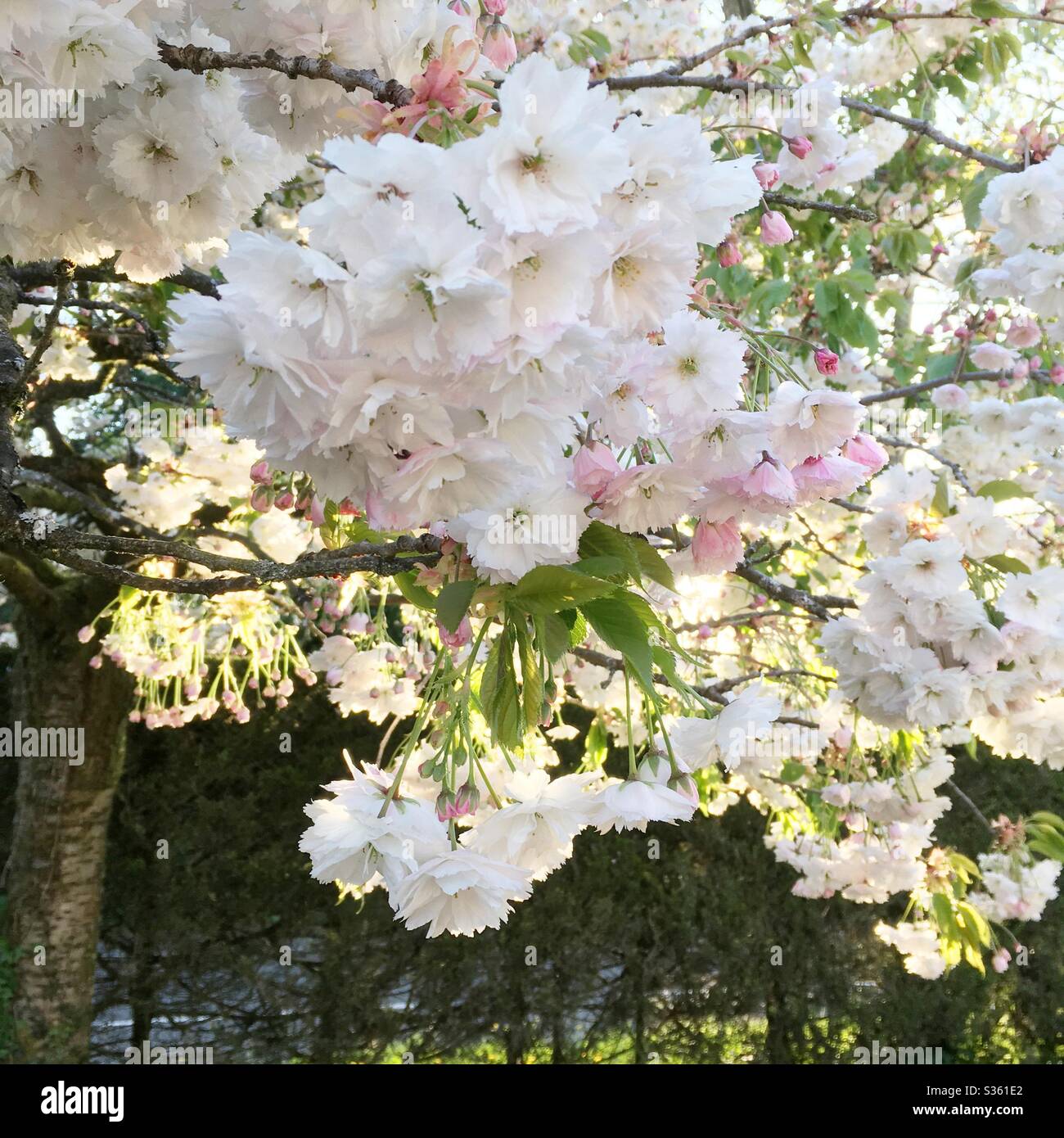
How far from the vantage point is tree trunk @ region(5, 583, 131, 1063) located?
3.88 meters

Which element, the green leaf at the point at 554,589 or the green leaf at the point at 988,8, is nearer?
the green leaf at the point at 554,589

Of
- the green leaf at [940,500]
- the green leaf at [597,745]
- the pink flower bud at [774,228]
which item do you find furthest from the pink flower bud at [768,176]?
the green leaf at [597,745]

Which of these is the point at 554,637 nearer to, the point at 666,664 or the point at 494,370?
the point at 666,664

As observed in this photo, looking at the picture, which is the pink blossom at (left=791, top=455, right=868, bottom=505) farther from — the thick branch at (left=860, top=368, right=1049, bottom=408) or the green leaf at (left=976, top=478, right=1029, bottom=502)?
the thick branch at (left=860, top=368, right=1049, bottom=408)

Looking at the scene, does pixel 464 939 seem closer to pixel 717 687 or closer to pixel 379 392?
pixel 717 687

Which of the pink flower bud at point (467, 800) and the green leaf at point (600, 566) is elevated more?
the green leaf at point (600, 566)

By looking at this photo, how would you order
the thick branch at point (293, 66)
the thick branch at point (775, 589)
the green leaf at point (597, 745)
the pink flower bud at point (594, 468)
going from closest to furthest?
the thick branch at point (293, 66)
the pink flower bud at point (594, 468)
the thick branch at point (775, 589)
the green leaf at point (597, 745)

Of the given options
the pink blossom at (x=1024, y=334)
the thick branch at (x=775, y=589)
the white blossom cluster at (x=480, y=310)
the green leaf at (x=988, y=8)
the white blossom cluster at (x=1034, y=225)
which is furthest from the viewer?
the pink blossom at (x=1024, y=334)

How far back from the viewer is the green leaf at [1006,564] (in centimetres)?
157

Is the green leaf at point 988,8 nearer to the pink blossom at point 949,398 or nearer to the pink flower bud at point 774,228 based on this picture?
the pink flower bud at point 774,228

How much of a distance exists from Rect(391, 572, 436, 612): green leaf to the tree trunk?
3377mm

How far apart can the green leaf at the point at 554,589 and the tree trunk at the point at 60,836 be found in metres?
3.59

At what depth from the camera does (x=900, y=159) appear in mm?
3369
